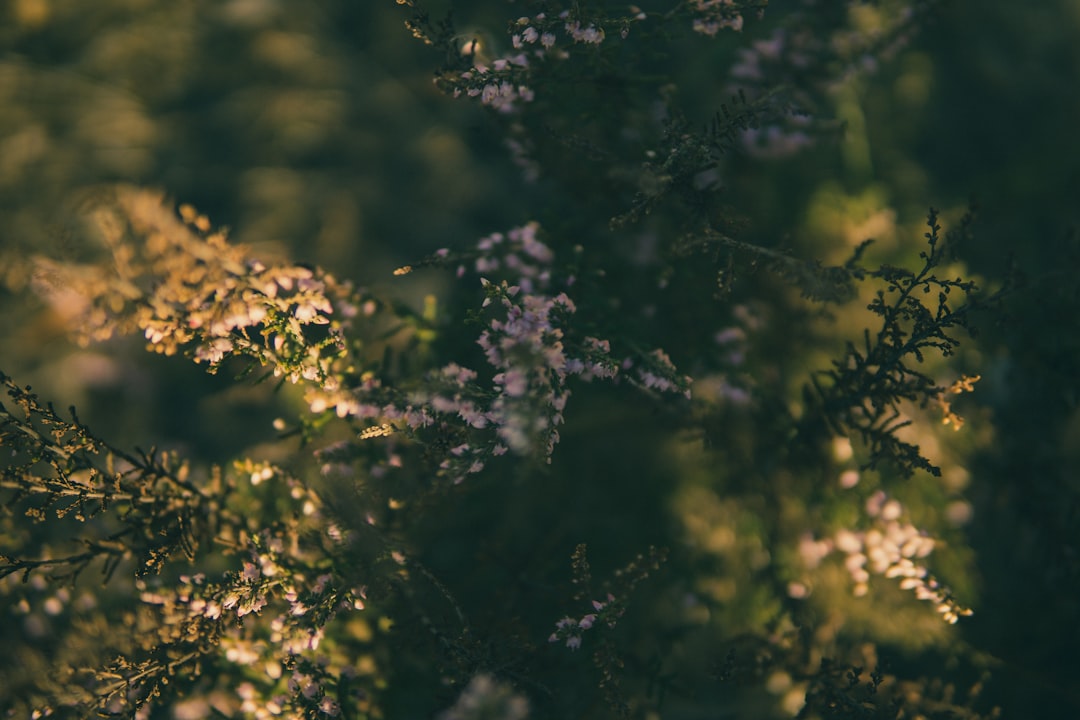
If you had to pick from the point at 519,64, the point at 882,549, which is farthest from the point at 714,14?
the point at 882,549

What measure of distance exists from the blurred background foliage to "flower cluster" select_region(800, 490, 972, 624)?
0.12m

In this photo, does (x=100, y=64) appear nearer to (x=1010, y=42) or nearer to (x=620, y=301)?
(x=620, y=301)

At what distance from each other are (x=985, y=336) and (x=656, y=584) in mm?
2646

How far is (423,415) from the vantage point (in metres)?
2.57

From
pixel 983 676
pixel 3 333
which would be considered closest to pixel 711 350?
pixel 983 676

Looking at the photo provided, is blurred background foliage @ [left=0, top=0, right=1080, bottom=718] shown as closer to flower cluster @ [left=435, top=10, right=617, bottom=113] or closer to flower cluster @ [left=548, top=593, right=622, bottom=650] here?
flower cluster @ [left=548, top=593, right=622, bottom=650]

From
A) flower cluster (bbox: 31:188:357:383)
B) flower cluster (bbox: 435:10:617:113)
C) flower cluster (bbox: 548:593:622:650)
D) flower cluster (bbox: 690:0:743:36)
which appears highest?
flower cluster (bbox: 690:0:743:36)

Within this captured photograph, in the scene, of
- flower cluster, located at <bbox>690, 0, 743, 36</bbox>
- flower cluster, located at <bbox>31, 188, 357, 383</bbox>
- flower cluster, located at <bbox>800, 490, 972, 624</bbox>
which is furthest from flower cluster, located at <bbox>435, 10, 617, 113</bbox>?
flower cluster, located at <bbox>800, 490, 972, 624</bbox>

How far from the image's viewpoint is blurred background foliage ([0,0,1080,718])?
3703 millimetres

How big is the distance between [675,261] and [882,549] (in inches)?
78.6

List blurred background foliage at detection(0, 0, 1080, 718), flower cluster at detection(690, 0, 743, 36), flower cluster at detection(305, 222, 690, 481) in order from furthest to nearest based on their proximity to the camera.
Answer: blurred background foliage at detection(0, 0, 1080, 718) → flower cluster at detection(690, 0, 743, 36) → flower cluster at detection(305, 222, 690, 481)

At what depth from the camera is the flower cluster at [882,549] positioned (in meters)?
3.38

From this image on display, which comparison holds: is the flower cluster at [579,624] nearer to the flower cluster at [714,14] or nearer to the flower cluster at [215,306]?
the flower cluster at [215,306]

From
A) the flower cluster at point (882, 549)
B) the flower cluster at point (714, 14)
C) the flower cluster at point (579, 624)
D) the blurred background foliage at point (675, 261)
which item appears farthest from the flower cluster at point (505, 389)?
the flower cluster at point (882, 549)
